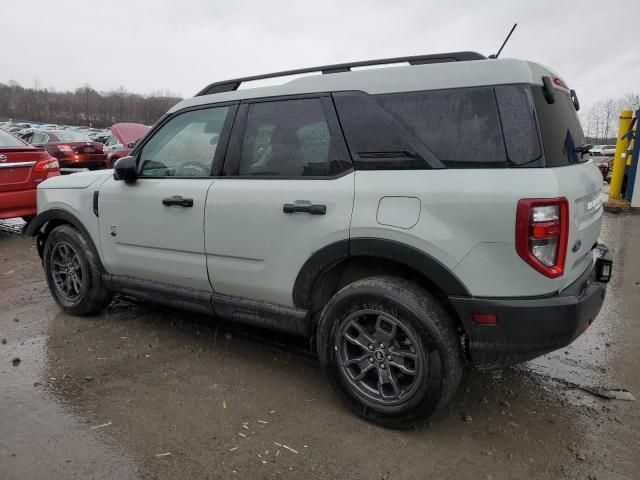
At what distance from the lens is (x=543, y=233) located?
7.25 ft

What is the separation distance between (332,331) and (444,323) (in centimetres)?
64

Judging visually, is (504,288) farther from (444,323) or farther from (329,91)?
(329,91)

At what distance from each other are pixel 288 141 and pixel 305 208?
19.6 inches

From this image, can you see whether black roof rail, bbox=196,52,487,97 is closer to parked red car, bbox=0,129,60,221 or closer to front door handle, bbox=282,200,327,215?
front door handle, bbox=282,200,327,215

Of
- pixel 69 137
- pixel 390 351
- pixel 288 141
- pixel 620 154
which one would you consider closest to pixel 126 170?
pixel 288 141

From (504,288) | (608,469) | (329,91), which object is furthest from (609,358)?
(329,91)

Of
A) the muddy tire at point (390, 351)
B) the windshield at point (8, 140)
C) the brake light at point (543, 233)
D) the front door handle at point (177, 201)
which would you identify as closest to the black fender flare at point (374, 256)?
the muddy tire at point (390, 351)

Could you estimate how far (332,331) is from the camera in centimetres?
275

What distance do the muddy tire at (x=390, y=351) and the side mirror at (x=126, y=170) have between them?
73.1 inches

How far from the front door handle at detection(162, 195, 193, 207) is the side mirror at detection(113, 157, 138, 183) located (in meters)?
0.40

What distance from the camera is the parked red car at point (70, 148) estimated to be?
14.4m

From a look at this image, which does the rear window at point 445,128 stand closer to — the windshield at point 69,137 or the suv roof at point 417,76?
the suv roof at point 417,76

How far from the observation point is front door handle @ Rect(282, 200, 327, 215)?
8.91 ft

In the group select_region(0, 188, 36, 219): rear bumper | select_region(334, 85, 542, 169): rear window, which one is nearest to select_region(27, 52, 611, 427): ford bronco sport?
select_region(334, 85, 542, 169): rear window
